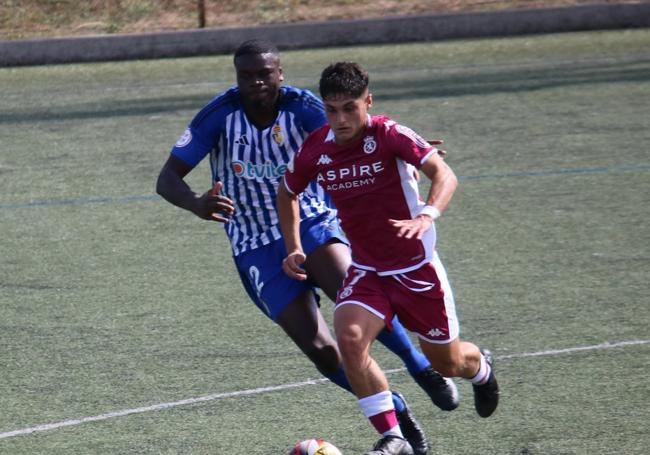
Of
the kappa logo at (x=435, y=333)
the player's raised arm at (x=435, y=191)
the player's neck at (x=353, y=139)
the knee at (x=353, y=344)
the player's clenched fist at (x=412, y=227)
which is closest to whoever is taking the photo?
the player's clenched fist at (x=412, y=227)

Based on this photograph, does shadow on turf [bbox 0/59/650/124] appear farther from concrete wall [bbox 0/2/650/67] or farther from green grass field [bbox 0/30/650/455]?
concrete wall [bbox 0/2/650/67]

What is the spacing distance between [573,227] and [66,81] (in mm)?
9125

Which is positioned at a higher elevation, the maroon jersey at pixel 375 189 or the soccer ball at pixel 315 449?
the maroon jersey at pixel 375 189

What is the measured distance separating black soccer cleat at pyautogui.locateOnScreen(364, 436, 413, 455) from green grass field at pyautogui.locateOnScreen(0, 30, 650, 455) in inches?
18.0

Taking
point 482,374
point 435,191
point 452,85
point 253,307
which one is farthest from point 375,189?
point 452,85

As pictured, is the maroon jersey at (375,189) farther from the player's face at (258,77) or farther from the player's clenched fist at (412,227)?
the player's face at (258,77)

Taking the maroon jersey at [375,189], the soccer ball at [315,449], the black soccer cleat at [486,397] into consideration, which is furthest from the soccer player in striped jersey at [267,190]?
the soccer ball at [315,449]

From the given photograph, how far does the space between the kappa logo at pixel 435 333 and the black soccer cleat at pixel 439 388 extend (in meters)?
0.39

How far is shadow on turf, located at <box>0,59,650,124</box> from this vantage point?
15.0 meters

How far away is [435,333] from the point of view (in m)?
5.79

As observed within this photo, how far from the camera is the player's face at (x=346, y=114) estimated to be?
18.2 ft

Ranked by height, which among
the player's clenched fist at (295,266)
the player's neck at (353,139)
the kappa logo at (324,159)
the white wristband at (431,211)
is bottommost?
the player's clenched fist at (295,266)

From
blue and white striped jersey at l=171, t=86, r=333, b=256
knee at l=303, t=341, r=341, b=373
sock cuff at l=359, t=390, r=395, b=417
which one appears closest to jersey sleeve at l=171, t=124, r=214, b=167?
blue and white striped jersey at l=171, t=86, r=333, b=256

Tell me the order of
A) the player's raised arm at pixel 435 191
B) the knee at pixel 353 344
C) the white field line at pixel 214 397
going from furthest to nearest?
the white field line at pixel 214 397, the knee at pixel 353 344, the player's raised arm at pixel 435 191
